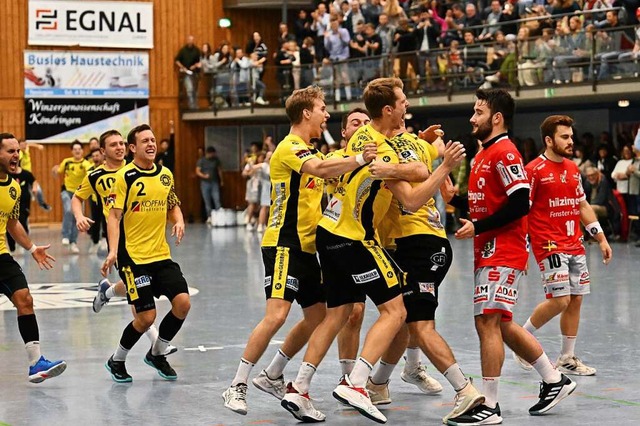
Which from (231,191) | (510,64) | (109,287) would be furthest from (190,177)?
(109,287)

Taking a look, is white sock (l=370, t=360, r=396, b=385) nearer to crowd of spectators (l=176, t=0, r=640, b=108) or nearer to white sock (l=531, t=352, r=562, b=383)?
white sock (l=531, t=352, r=562, b=383)

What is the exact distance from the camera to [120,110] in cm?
3284

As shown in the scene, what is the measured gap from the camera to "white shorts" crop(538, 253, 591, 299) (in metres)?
8.55

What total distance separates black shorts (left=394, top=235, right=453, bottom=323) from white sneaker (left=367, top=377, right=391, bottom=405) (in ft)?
2.11

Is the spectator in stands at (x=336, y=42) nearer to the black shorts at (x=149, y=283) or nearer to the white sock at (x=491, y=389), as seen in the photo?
the black shorts at (x=149, y=283)

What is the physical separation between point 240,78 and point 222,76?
77 centimetres

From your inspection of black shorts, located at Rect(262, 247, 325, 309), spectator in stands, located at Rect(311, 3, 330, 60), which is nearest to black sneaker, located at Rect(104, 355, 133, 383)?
black shorts, located at Rect(262, 247, 325, 309)

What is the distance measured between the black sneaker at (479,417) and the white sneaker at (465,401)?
0.02 metres

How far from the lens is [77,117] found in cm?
3231

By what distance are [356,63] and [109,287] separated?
52.5ft

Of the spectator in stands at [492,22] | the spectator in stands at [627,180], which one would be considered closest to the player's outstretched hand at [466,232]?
the spectator in stands at [627,180]

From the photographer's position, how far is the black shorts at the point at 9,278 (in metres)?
8.53

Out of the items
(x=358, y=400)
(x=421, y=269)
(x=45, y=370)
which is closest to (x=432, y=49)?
(x=45, y=370)

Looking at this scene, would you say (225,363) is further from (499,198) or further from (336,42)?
(336,42)
